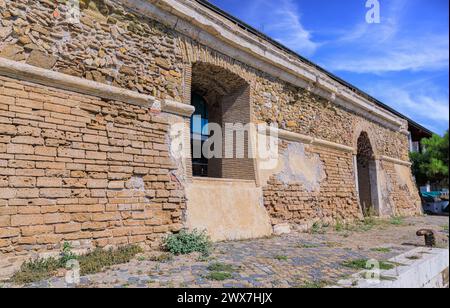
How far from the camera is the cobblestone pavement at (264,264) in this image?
360 cm

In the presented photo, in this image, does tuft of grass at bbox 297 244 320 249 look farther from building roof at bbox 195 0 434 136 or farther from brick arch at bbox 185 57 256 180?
building roof at bbox 195 0 434 136

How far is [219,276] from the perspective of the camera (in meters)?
3.76

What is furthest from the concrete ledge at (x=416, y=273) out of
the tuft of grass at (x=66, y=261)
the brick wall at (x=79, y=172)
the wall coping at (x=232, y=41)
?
the wall coping at (x=232, y=41)

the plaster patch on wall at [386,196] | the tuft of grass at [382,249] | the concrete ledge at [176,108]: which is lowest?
the tuft of grass at [382,249]

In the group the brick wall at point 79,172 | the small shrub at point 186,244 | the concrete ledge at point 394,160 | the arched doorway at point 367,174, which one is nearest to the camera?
the brick wall at point 79,172

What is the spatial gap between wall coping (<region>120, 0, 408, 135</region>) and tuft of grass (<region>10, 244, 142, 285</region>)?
394 centimetres

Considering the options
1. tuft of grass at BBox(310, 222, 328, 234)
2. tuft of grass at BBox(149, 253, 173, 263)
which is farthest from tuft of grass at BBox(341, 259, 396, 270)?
tuft of grass at BBox(310, 222, 328, 234)

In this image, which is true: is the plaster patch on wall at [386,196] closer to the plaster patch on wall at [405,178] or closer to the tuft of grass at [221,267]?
the plaster patch on wall at [405,178]

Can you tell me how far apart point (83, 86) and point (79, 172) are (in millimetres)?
1245

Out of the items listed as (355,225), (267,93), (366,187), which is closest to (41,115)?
(267,93)

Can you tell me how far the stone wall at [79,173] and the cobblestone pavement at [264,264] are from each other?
78cm

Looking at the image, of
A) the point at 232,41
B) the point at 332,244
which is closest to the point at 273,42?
the point at 232,41

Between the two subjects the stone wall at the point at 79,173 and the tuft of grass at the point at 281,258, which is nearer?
the stone wall at the point at 79,173

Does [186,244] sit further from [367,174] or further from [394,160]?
[394,160]
